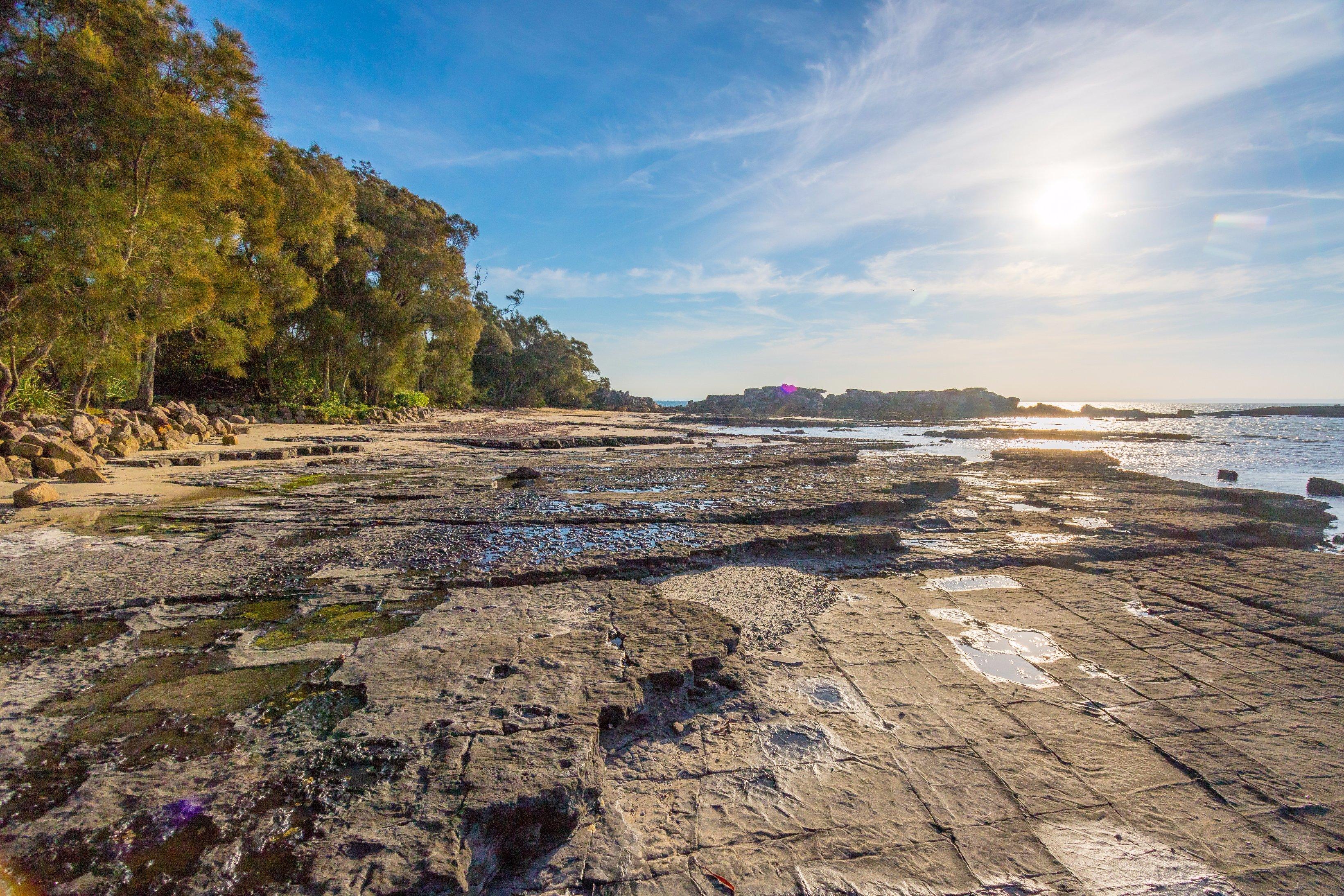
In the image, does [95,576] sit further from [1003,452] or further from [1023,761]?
[1003,452]

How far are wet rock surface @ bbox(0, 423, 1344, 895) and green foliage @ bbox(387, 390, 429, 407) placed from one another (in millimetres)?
25086

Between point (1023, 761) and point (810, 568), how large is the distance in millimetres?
2768

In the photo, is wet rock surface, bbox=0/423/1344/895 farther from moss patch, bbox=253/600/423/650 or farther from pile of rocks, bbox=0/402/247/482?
pile of rocks, bbox=0/402/247/482

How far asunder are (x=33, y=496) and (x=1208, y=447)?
1579 inches

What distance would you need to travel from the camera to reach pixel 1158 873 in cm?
197

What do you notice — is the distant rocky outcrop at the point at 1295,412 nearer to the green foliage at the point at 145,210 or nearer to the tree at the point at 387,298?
the tree at the point at 387,298

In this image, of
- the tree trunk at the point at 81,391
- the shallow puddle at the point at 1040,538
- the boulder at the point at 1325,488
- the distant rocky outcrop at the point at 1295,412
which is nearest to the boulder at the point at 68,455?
the tree trunk at the point at 81,391

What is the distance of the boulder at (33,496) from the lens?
6.06 m

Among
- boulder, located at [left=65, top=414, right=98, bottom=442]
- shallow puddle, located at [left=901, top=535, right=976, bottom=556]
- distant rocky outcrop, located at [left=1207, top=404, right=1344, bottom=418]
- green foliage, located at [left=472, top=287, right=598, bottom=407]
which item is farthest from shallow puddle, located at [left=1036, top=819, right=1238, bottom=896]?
distant rocky outcrop, located at [left=1207, top=404, right=1344, bottom=418]

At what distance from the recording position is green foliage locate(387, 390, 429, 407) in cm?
2908

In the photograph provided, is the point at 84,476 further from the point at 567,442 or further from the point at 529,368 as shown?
the point at 529,368

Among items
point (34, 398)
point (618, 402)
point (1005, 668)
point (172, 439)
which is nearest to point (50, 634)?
point (1005, 668)

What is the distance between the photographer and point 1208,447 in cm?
2638

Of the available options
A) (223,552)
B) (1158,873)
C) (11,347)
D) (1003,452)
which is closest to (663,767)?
(1158,873)
